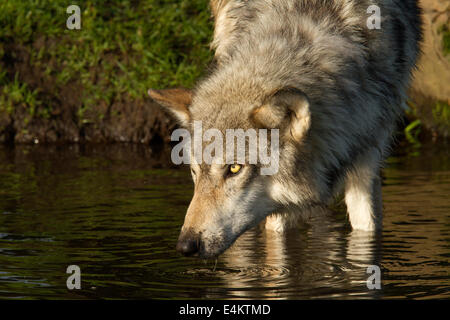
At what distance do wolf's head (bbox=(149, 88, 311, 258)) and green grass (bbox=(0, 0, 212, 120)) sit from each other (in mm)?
5232

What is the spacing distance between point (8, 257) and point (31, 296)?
1.00 metres

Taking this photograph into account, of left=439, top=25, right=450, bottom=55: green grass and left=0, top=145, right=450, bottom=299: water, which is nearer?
left=0, top=145, right=450, bottom=299: water

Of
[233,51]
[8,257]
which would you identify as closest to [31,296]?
[8,257]

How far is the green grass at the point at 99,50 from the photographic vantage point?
10805mm

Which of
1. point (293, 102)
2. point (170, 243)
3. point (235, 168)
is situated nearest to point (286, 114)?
point (293, 102)

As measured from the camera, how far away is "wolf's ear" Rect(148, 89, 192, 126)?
5.83 meters

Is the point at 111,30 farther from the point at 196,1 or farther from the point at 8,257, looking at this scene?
the point at 8,257

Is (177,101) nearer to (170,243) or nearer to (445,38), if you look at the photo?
(170,243)

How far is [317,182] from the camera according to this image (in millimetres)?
5652

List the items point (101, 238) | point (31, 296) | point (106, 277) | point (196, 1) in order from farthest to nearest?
point (196, 1)
point (101, 238)
point (106, 277)
point (31, 296)

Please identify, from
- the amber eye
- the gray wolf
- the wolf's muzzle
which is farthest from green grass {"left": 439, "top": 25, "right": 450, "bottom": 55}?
the wolf's muzzle

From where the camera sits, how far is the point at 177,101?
5875 mm

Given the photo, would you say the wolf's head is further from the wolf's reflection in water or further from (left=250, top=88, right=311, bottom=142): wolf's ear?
the wolf's reflection in water

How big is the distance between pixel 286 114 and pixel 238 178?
17.8 inches
